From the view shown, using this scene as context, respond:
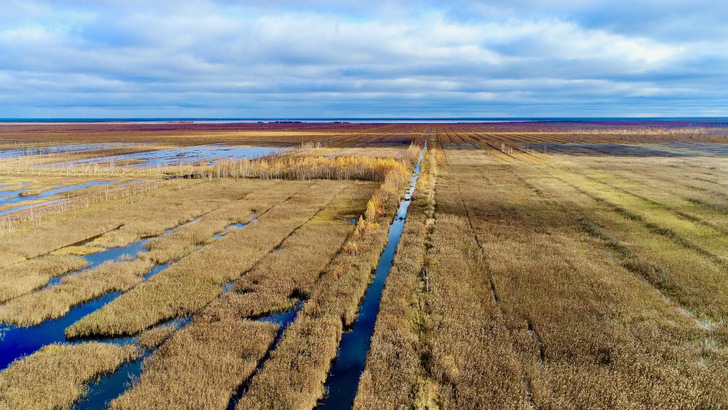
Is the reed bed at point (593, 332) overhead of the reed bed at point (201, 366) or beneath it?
overhead

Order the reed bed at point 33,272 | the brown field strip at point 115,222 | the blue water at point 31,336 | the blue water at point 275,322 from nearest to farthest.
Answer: the blue water at point 275,322
the blue water at point 31,336
the reed bed at point 33,272
the brown field strip at point 115,222

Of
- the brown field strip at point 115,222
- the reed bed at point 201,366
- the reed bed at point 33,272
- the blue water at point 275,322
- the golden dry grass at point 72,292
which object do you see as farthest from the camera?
the brown field strip at point 115,222

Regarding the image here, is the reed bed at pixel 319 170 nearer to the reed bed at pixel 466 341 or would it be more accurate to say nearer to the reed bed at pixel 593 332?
the reed bed at pixel 593 332

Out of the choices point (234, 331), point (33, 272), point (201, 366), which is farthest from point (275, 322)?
point (33, 272)

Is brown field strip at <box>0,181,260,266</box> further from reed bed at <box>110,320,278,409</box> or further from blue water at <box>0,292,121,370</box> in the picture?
reed bed at <box>110,320,278,409</box>

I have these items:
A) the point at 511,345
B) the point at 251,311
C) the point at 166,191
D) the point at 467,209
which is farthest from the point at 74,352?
the point at 166,191

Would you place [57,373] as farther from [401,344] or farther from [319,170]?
[319,170]

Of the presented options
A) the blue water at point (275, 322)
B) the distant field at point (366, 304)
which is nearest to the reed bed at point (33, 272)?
the distant field at point (366, 304)
